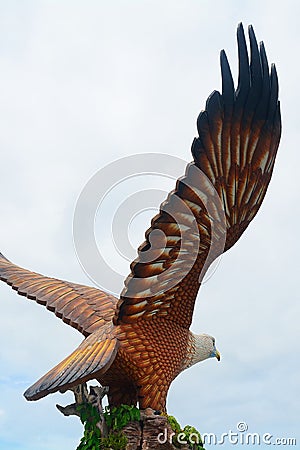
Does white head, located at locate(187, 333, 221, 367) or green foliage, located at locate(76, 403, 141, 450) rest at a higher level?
white head, located at locate(187, 333, 221, 367)

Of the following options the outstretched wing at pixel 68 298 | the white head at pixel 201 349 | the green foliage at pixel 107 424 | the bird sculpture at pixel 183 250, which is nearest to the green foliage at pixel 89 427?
the green foliage at pixel 107 424

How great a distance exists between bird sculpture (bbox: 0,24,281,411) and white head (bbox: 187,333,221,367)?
0.02 m

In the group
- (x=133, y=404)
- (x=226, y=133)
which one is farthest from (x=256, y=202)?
(x=133, y=404)

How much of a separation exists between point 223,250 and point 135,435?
1.94 metres

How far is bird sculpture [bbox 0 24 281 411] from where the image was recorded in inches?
224

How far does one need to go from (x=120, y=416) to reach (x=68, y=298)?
1555 millimetres

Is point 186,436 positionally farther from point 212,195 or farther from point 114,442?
point 212,195

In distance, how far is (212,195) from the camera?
5.93 m

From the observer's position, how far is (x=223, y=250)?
6.61m

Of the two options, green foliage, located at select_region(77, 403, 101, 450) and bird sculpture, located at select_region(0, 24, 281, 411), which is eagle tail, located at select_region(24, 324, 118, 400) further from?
green foliage, located at select_region(77, 403, 101, 450)

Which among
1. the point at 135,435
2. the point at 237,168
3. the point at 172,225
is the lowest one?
the point at 135,435

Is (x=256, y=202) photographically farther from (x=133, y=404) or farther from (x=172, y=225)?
(x=133, y=404)

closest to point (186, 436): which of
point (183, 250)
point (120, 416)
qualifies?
point (120, 416)

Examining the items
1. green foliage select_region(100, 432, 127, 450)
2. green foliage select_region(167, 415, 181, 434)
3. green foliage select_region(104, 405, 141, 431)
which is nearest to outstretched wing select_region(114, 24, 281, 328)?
green foliage select_region(104, 405, 141, 431)
